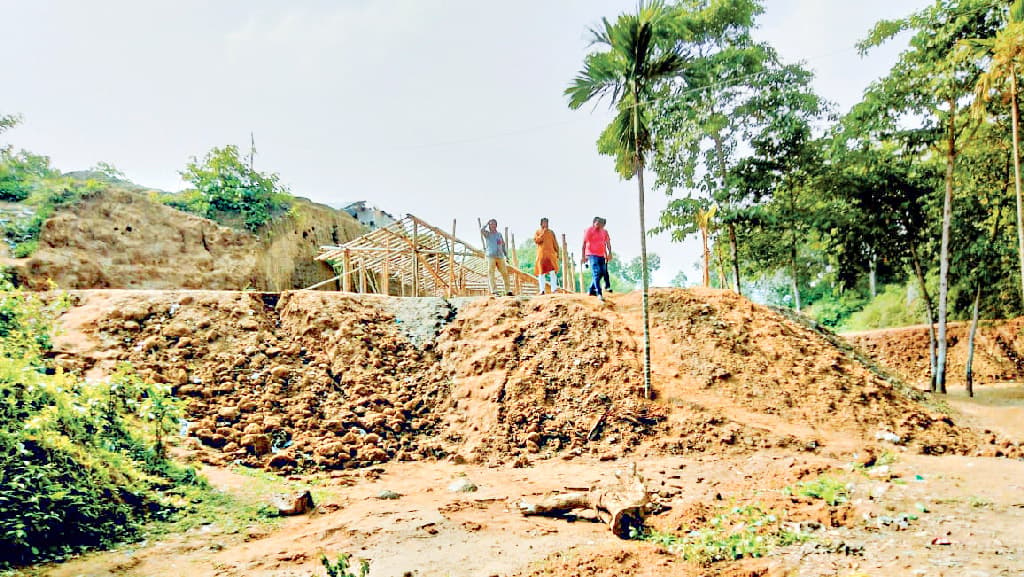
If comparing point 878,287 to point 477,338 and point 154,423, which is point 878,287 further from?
point 154,423

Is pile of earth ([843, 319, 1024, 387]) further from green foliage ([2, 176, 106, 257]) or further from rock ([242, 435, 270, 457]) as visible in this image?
Result: green foliage ([2, 176, 106, 257])

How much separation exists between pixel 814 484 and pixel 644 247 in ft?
13.2

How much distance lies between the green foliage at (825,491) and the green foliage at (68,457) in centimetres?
557

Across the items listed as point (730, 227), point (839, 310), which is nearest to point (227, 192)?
point (730, 227)

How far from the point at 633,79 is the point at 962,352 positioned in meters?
14.1

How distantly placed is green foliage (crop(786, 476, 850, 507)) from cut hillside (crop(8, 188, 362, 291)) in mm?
14102

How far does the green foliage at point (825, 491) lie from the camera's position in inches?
169

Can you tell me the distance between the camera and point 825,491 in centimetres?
448

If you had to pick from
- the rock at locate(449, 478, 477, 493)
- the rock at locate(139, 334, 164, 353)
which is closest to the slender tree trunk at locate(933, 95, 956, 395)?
the rock at locate(449, 478, 477, 493)

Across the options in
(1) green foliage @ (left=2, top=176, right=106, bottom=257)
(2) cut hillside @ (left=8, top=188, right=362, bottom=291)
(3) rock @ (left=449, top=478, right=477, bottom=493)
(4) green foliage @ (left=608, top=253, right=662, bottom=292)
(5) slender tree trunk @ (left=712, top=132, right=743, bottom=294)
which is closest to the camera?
(3) rock @ (left=449, top=478, right=477, bottom=493)

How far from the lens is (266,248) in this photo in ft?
51.8

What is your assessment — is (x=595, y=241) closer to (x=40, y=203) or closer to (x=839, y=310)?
(x=40, y=203)

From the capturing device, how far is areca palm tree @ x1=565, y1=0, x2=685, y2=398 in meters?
7.50

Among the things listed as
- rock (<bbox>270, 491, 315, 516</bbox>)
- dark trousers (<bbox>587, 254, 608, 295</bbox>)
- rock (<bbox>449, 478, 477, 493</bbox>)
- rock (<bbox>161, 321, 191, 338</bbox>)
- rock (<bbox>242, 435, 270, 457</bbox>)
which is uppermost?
dark trousers (<bbox>587, 254, 608, 295</bbox>)
